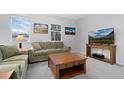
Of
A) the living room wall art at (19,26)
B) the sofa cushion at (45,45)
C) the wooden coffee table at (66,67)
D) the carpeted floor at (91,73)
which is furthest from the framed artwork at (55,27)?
the wooden coffee table at (66,67)

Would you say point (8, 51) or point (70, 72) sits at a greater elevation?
point (8, 51)

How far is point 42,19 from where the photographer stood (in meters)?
4.36

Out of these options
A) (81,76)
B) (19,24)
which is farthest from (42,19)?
(81,76)

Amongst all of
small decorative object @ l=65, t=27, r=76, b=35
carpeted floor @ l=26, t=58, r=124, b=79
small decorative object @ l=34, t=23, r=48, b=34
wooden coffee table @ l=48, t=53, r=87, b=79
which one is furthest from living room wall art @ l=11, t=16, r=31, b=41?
wooden coffee table @ l=48, t=53, r=87, b=79

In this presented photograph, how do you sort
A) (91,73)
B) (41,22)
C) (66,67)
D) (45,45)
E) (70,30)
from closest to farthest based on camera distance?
(66,67), (91,73), (45,45), (41,22), (70,30)

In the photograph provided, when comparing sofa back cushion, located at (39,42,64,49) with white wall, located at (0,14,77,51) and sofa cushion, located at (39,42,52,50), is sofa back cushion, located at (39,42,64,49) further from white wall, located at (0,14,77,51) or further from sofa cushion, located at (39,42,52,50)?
white wall, located at (0,14,77,51)

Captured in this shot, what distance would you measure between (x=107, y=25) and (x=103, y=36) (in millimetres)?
509

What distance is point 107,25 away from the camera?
3537mm

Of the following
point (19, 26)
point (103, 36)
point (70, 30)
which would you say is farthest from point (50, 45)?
point (103, 36)

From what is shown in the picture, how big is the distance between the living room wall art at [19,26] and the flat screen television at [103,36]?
123 inches

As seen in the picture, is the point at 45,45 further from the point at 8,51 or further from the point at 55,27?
the point at 8,51

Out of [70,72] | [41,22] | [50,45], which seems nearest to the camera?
[70,72]

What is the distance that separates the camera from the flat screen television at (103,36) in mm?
3225
